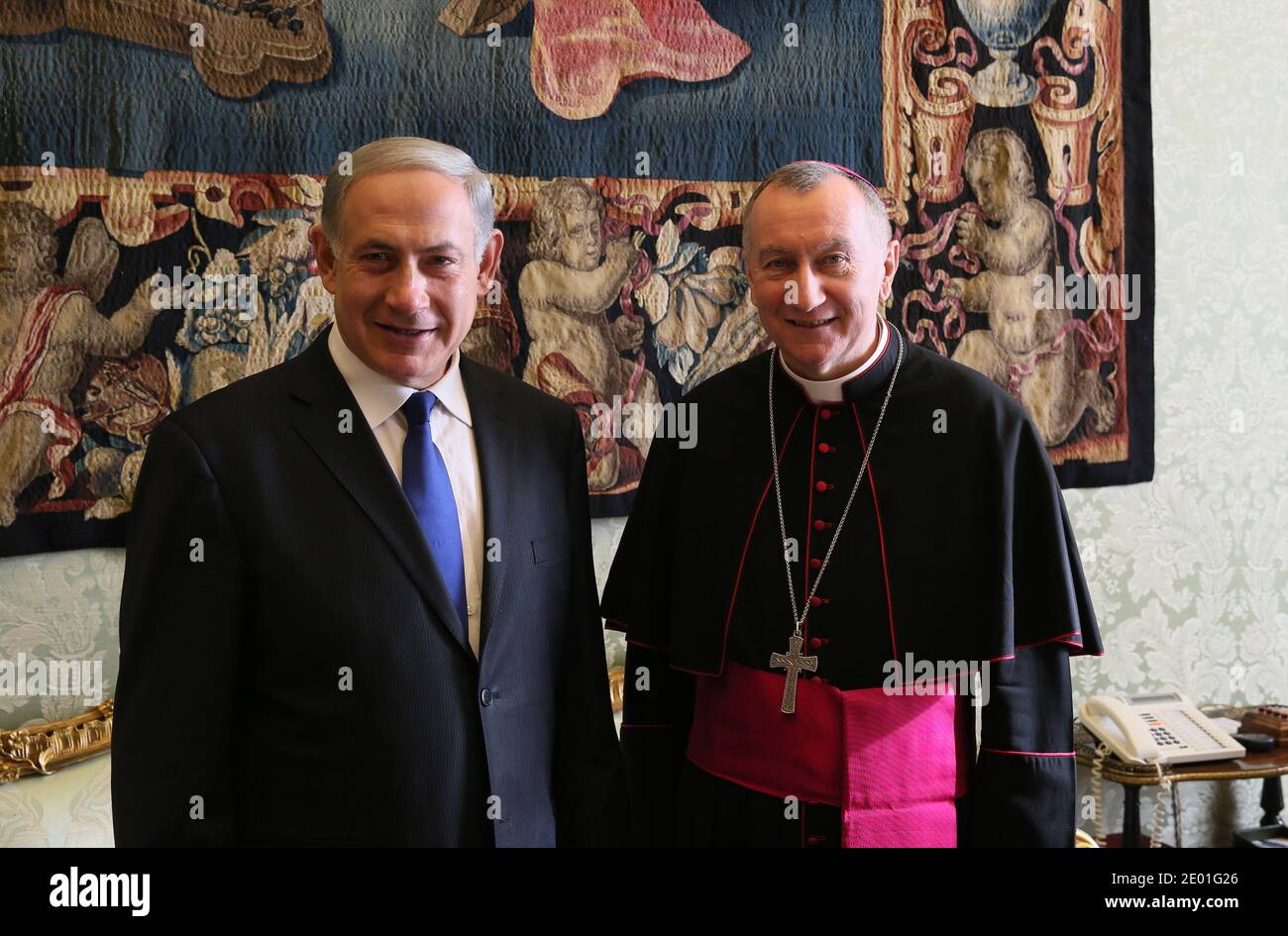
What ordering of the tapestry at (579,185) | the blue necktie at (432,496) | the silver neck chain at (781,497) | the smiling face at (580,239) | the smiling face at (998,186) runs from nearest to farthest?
1. the blue necktie at (432,496)
2. the silver neck chain at (781,497)
3. the tapestry at (579,185)
4. the smiling face at (580,239)
5. the smiling face at (998,186)

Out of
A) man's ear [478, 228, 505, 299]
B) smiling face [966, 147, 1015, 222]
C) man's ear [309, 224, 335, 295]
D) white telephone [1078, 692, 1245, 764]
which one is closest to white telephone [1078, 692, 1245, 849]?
white telephone [1078, 692, 1245, 764]

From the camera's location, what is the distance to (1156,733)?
2879 millimetres

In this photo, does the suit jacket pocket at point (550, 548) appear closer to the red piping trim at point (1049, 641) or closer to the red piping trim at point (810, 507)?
the red piping trim at point (810, 507)

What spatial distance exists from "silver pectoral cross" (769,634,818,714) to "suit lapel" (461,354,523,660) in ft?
1.52

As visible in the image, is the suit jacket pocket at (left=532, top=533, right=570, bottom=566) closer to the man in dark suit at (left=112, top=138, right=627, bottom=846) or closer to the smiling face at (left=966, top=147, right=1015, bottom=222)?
the man in dark suit at (left=112, top=138, right=627, bottom=846)

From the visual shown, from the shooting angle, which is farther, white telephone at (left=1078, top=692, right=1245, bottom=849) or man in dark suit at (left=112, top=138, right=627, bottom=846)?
white telephone at (left=1078, top=692, right=1245, bottom=849)

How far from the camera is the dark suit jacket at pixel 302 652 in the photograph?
1.56 metres

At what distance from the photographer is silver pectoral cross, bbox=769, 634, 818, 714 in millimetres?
1869

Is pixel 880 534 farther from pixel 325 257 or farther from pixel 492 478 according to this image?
pixel 325 257

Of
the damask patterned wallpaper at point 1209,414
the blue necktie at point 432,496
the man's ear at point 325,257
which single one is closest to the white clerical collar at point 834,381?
the blue necktie at point 432,496

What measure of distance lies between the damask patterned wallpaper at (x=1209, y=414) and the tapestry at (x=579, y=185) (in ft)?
0.34

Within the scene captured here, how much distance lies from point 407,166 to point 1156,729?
2.28 m

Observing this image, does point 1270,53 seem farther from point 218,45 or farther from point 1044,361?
point 218,45

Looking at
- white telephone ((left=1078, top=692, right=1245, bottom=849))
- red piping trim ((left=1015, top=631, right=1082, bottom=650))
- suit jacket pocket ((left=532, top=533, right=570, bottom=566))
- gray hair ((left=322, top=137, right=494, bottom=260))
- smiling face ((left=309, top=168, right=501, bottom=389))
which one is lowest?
white telephone ((left=1078, top=692, right=1245, bottom=849))
